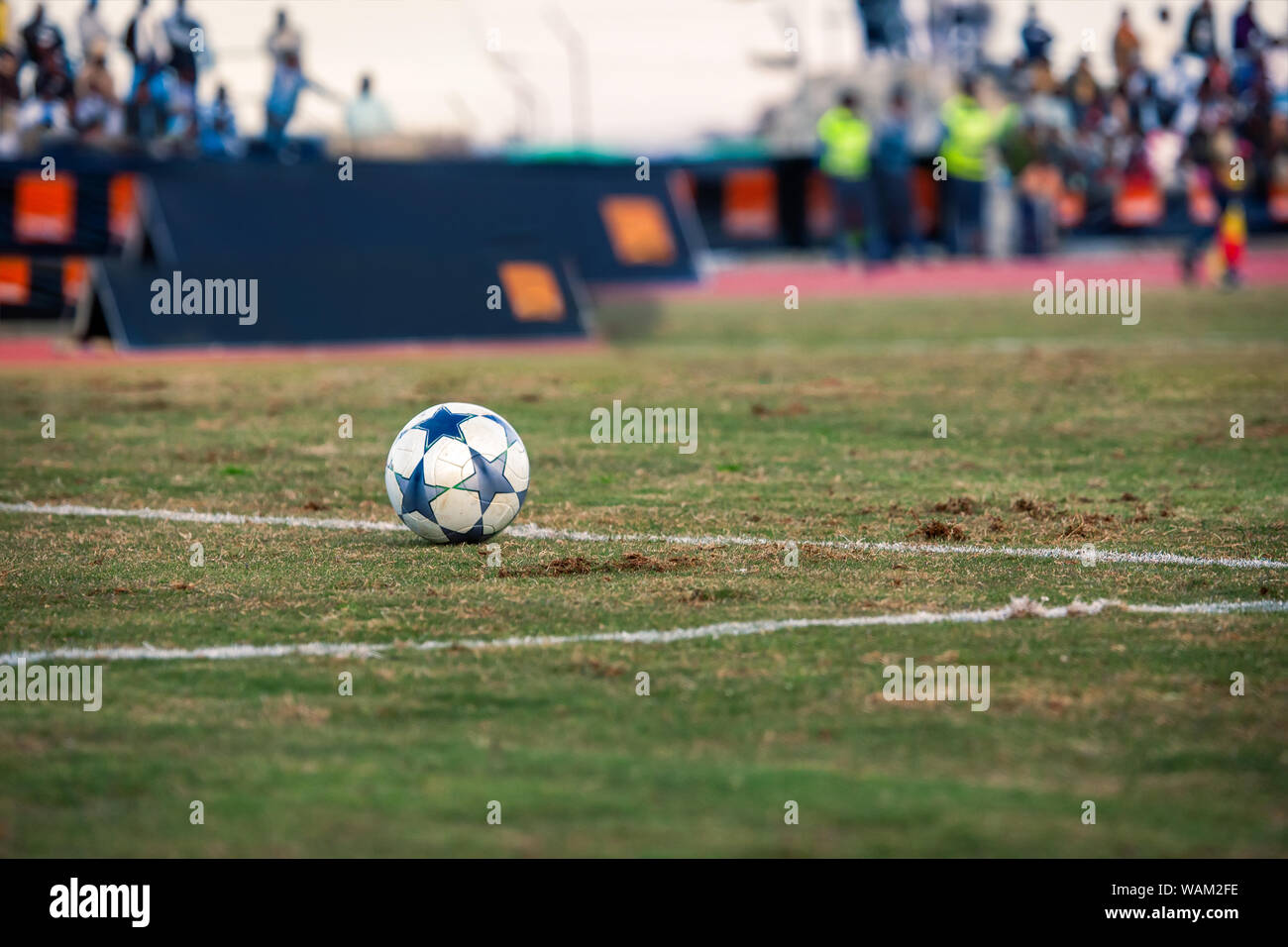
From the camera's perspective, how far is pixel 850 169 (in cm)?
2988

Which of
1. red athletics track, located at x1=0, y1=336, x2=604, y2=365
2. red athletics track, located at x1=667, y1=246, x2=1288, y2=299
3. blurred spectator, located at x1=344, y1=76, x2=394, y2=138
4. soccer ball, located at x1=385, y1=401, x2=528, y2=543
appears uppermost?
blurred spectator, located at x1=344, y1=76, x2=394, y2=138

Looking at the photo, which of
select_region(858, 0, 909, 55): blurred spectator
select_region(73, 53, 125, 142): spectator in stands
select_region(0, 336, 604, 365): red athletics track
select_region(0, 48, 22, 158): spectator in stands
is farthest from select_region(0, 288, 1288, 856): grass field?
select_region(858, 0, 909, 55): blurred spectator

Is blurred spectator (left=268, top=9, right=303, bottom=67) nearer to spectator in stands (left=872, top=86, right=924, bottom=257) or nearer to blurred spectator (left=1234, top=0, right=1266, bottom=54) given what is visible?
spectator in stands (left=872, top=86, right=924, bottom=257)

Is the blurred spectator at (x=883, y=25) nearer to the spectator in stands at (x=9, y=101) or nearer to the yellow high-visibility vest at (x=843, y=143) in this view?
the yellow high-visibility vest at (x=843, y=143)

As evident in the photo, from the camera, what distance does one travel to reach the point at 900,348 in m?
17.8

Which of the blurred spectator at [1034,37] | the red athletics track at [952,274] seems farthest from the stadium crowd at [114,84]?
the blurred spectator at [1034,37]

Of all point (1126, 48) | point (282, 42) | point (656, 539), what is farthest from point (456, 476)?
point (1126, 48)

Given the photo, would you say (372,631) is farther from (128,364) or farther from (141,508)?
(128,364)

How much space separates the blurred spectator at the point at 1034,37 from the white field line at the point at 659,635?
3005 centimetres

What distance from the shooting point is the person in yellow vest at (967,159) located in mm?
30484

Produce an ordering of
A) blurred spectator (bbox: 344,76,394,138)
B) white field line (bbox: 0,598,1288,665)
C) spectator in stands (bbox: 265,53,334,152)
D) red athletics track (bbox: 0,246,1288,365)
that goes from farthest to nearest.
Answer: blurred spectator (bbox: 344,76,394,138), spectator in stands (bbox: 265,53,334,152), red athletics track (bbox: 0,246,1288,365), white field line (bbox: 0,598,1288,665)

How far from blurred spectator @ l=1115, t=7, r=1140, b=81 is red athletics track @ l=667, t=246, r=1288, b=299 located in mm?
3601

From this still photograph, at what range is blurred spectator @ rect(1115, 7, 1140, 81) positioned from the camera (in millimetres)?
34469

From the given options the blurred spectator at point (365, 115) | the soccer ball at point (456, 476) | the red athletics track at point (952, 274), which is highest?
the blurred spectator at point (365, 115)
